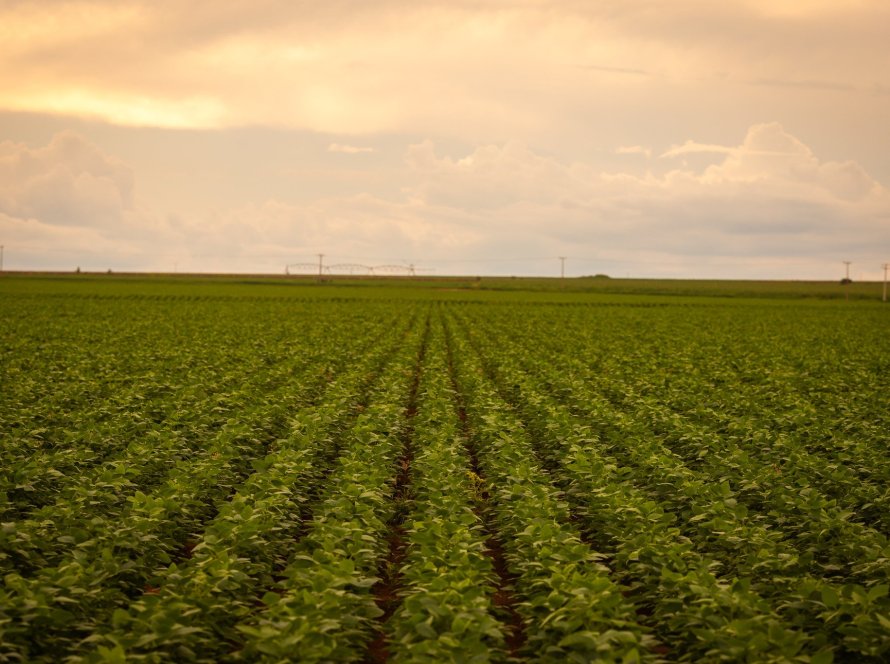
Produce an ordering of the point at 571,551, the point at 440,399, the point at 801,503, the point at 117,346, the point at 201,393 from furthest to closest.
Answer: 1. the point at 117,346
2. the point at 201,393
3. the point at 440,399
4. the point at 801,503
5. the point at 571,551

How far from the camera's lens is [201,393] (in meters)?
19.1

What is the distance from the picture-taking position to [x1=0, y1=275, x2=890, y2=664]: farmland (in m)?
6.27

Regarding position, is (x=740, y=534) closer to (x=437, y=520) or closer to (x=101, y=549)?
(x=437, y=520)

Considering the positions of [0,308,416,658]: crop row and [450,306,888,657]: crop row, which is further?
[450,306,888,657]: crop row

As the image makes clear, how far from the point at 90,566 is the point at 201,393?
12.4 meters

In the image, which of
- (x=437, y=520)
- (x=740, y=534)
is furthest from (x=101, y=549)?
(x=740, y=534)

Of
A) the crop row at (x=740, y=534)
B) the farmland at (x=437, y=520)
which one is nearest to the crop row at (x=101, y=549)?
the farmland at (x=437, y=520)

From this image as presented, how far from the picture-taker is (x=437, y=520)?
332 inches

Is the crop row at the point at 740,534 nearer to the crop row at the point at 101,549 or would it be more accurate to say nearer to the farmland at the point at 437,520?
the farmland at the point at 437,520

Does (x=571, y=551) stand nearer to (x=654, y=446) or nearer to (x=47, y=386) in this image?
(x=654, y=446)

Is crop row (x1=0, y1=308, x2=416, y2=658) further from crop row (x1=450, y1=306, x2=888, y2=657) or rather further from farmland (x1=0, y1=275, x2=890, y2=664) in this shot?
crop row (x1=450, y1=306, x2=888, y2=657)

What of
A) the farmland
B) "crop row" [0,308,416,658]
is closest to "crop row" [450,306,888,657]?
the farmland

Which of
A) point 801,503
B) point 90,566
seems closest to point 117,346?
point 90,566

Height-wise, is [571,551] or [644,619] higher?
[571,551]
